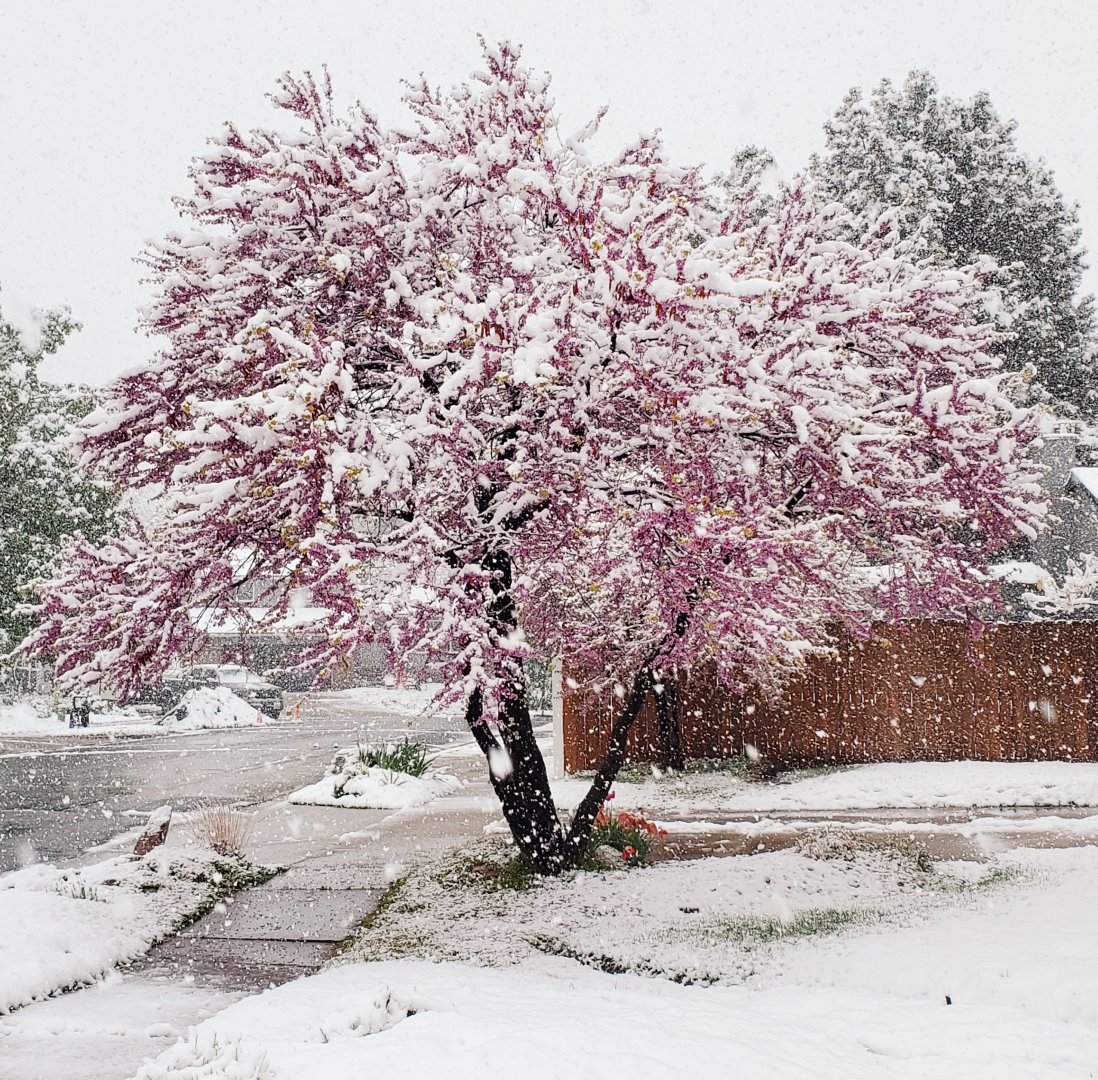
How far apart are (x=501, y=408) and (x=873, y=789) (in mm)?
8216

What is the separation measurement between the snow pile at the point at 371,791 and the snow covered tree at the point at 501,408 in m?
5.84

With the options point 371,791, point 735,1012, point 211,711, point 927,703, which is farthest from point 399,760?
point 211,711

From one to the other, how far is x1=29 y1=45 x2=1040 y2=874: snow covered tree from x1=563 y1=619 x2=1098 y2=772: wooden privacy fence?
724cm

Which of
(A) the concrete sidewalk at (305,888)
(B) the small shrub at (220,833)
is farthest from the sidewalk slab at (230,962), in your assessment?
(B) the small shrub at (220,833)

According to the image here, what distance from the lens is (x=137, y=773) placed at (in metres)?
16.5

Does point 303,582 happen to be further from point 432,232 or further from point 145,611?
point 432,232

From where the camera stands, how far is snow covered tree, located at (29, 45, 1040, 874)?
5109mm

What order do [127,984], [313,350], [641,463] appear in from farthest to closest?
1. [641,463]
2. [127,984]
3. [313,350]

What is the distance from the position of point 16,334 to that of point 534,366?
2941cm

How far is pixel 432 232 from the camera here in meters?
6.46

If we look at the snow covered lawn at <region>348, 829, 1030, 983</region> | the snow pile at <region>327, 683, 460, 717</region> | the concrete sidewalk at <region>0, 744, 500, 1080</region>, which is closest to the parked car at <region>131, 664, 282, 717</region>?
the snow pile at <region>327, 683, 460, 717</region>

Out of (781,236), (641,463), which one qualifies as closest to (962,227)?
(781,236)

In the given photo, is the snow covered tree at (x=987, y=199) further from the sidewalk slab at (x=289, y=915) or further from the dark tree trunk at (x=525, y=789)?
the sidewalk slab at (x=289, y=915)

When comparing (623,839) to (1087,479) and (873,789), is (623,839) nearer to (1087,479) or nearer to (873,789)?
(873,789)
